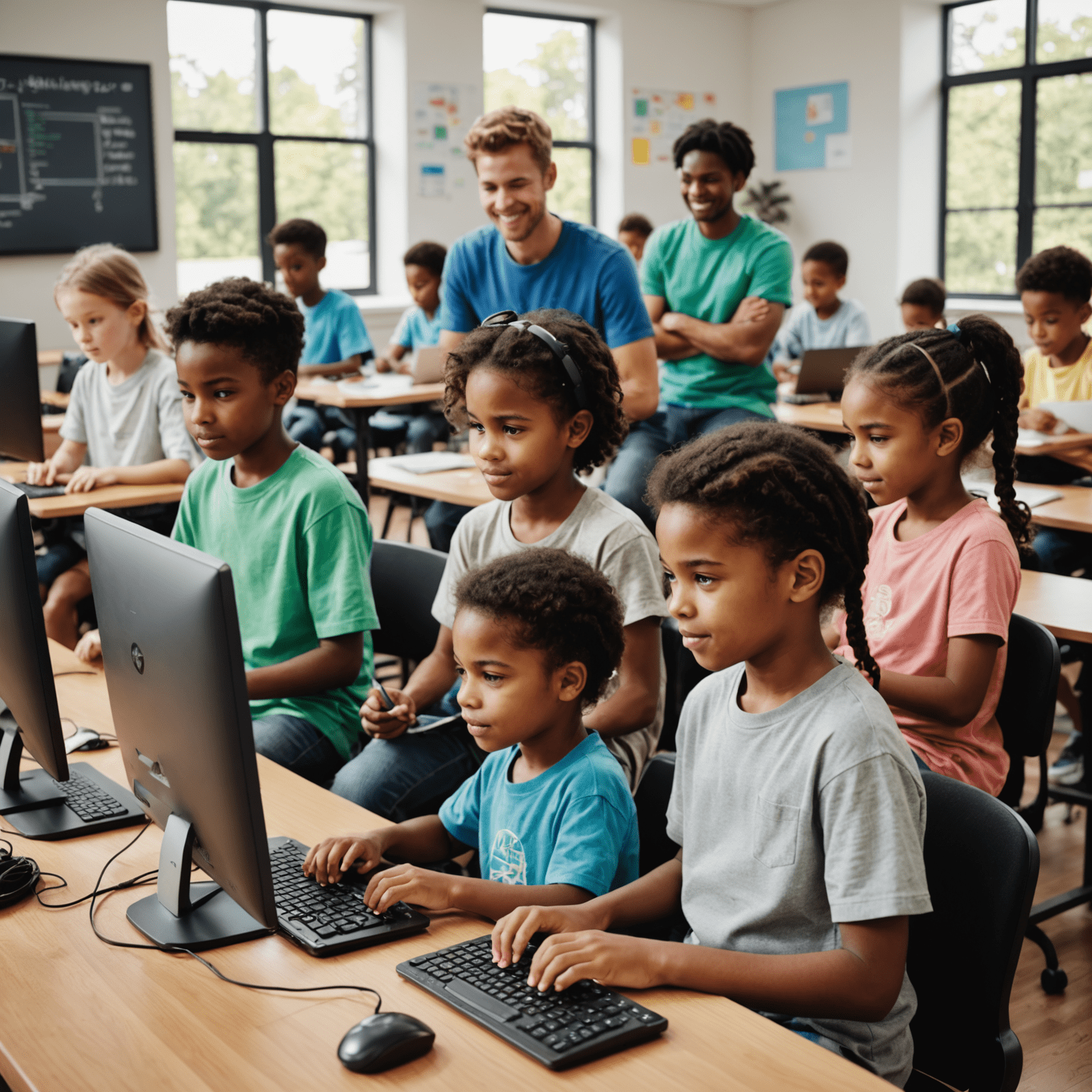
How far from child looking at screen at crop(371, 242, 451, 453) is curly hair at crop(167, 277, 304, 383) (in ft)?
10.7

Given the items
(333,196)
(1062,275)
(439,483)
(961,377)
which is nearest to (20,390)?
(439,483)

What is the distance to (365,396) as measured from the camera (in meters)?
4.60

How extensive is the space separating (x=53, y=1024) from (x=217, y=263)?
244 inches

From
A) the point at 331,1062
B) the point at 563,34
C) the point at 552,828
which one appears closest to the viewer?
the point at 331,1062

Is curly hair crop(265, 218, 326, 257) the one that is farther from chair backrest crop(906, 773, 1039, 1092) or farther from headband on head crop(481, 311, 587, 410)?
chair backrest crop(906, 773, 1039, 1092)

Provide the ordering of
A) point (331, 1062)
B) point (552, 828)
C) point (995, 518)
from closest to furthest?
point (331, 1062) < point (552, 828) < point (995, 518)

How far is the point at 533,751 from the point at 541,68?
7.02 m

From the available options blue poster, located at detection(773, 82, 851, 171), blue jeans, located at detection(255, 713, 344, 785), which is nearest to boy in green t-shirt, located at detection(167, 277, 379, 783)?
blue jeans, located at detection(255, 713, 344, 785)

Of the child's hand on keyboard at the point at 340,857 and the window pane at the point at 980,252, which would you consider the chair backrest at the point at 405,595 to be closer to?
the child's hand on keyboard at the point at 340,857

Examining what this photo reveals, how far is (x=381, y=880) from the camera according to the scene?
1159 millimetres

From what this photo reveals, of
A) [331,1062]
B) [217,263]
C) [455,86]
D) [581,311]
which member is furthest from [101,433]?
[455,86]

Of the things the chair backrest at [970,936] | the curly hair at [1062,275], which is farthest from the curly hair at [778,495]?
the curly hair at [1062,275]

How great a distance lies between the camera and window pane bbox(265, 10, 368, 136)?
670 cm

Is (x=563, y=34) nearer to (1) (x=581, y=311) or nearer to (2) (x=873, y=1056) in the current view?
(1) (x=581, y=311)
